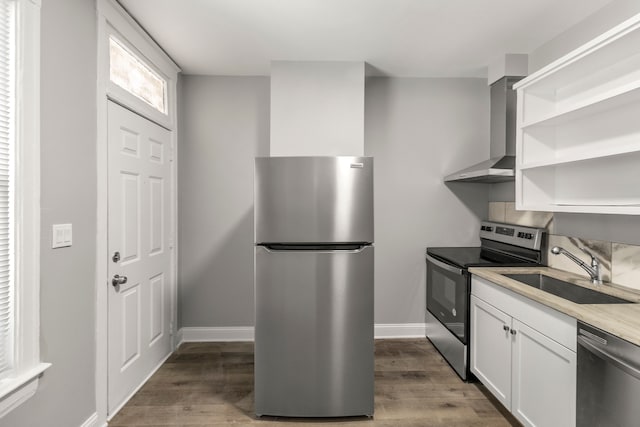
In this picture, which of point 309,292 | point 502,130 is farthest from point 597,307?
point 502,130

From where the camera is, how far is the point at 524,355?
1.96m

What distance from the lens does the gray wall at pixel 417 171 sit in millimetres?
3494

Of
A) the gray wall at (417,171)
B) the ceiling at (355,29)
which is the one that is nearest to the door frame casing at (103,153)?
the ceiling at (355,29)

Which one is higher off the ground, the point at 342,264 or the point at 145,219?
the point at 145,219

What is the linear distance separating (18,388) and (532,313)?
7.79 ft

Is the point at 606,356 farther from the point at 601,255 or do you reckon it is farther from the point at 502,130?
the point at 502,130

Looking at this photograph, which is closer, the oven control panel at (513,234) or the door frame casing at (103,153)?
the door frame casing at (103,153)

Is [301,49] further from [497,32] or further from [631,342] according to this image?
[631,342]

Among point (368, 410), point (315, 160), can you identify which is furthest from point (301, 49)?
point (368, 410)

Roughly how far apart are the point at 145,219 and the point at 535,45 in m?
3.24

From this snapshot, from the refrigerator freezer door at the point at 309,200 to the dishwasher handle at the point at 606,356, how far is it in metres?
1.21

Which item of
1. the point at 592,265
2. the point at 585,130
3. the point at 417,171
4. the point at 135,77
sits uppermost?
the point at 135,77

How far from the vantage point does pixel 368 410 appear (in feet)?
7.26

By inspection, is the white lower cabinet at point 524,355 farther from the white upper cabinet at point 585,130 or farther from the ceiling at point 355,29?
the ceiling at point 355,29
